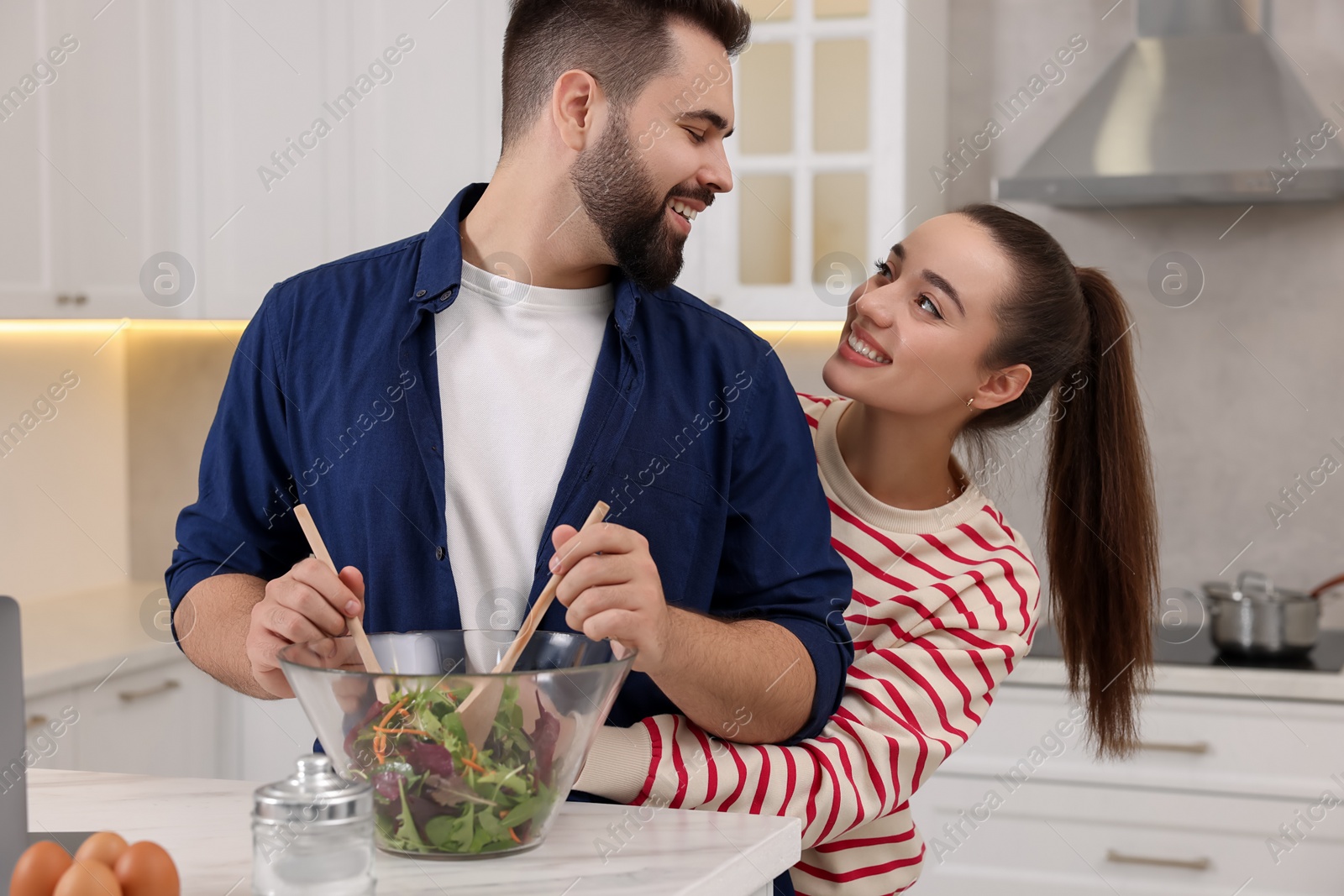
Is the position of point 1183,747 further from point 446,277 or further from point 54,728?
point 54,728

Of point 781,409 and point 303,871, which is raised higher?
point 781,409

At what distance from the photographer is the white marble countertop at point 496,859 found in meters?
0.77

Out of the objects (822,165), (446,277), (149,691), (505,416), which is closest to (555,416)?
(505,416)

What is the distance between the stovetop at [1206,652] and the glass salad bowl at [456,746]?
1.46 m

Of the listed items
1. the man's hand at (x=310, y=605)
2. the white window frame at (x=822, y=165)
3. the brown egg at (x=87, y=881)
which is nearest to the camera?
the brown egg at (x=87, y=881)

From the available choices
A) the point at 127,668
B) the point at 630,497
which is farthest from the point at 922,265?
the point at 127,668

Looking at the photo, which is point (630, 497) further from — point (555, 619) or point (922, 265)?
point (922, 265)

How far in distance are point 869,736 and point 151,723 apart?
1778 mm

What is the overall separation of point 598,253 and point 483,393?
7.2 inches

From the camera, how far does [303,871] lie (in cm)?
66

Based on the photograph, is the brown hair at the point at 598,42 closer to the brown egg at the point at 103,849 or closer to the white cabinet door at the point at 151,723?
the brown egg at the point at 103,849

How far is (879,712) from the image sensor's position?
1.24 m

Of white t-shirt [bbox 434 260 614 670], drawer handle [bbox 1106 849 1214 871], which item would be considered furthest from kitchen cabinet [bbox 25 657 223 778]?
drawer handle [bbox 1106 849 1214 871]

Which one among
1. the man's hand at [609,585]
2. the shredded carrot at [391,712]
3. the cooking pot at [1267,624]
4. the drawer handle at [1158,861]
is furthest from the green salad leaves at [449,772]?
the cooking pot at [1267,624]
